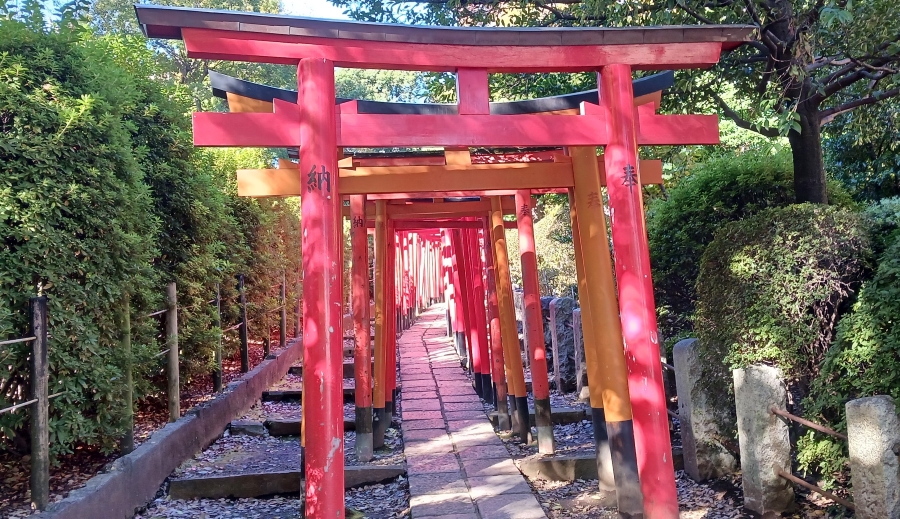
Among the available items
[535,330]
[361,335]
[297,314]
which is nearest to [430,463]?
[361,335]

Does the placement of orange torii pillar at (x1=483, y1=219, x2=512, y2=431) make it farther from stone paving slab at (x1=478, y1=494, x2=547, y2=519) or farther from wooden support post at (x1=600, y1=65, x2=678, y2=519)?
wooden support post at (x1=600, y1=65, x2=678, y2=519)

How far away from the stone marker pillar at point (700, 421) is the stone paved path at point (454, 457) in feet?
4.45

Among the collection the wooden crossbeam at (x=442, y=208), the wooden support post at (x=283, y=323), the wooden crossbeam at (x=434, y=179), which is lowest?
the wooden support post at (x=283, y=323)

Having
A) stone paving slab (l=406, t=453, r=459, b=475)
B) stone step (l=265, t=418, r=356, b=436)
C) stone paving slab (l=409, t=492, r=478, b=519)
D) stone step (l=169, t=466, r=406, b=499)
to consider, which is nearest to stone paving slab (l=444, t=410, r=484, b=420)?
stone paving slab (l=406, t=453, r=459, b=475)

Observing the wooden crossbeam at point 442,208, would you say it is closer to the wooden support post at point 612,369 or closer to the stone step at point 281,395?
the stone step at point 281,395

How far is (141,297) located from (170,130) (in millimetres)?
2057

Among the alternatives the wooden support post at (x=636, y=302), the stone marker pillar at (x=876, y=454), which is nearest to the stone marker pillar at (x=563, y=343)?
the wooden support post at (x=636, y=302)

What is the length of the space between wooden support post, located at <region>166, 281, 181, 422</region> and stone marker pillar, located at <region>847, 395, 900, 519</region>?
5257 millimetres

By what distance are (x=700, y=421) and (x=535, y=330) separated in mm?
1962

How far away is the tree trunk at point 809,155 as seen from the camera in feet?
19.1

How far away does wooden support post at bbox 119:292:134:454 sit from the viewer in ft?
16.3

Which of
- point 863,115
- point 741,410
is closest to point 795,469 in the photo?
point 741,410

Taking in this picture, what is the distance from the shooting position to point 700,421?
214 inches

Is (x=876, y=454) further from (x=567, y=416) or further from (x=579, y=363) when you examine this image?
(x=579, y=363)
